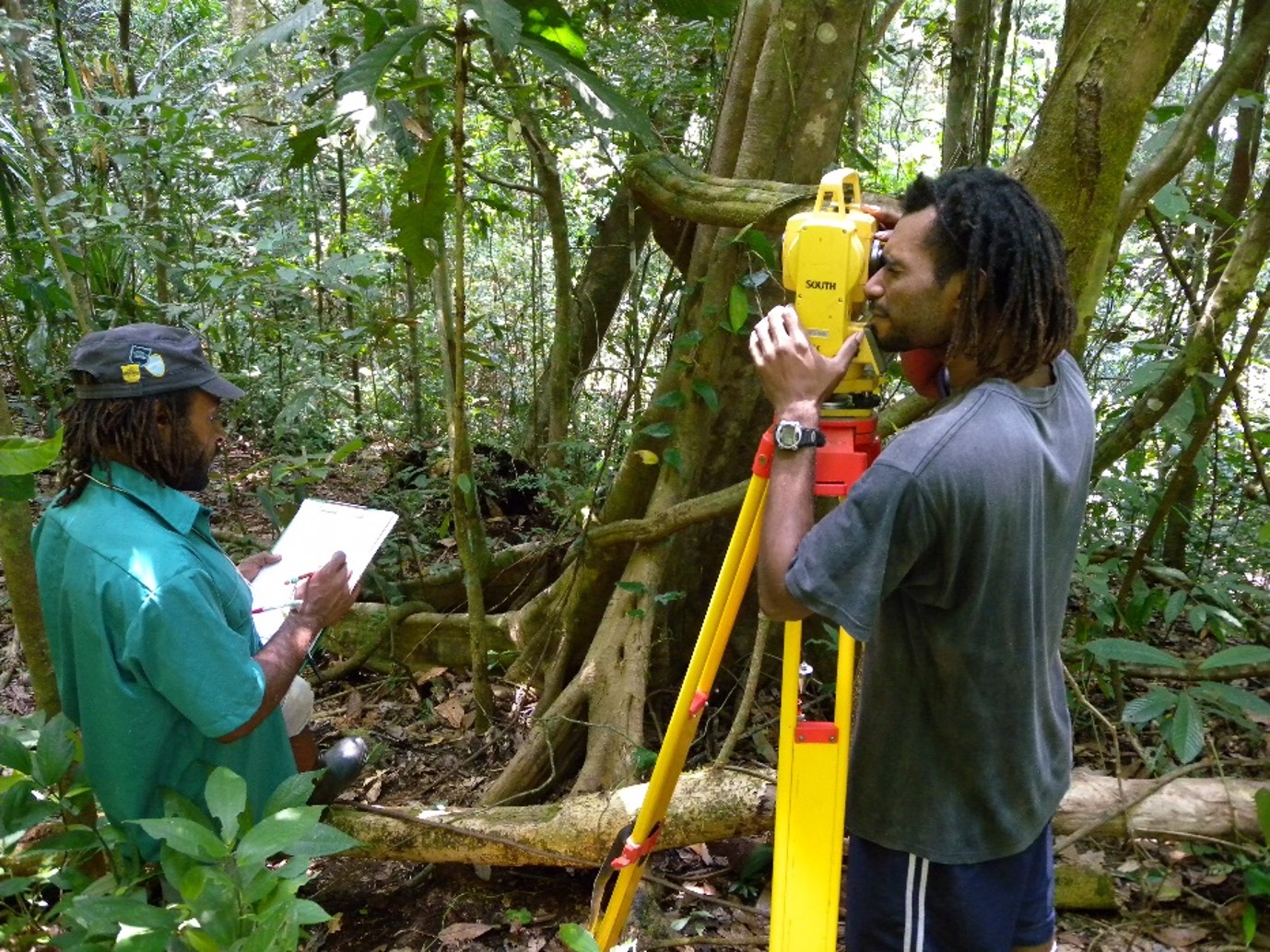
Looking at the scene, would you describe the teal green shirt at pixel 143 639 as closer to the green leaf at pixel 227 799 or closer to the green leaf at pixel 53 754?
the green leaf at pixel 53 754

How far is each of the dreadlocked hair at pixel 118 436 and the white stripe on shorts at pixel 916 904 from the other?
5.55ft

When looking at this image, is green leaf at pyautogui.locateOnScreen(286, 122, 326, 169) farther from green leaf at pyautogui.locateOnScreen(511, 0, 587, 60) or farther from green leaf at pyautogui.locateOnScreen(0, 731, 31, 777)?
green leaf at pyautogui.locateOnScreen(0, 731, 31, 777)

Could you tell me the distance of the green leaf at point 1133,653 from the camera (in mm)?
2459

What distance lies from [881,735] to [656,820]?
0.55 meters

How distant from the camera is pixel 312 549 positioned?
2482 mm

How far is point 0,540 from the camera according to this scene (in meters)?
2.14

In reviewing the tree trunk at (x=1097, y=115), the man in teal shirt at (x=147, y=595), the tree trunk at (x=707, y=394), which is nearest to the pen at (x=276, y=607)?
the man in teal shirt at (x=147, y=595)

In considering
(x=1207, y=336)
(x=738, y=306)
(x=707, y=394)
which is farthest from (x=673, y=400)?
A: (x=1207, y=336)

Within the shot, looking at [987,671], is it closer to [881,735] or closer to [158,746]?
[881,735]

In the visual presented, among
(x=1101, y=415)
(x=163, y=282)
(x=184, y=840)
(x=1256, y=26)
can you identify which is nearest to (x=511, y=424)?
(x=163, y=282)

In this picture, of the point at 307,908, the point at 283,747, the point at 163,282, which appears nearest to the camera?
the point at 307,908

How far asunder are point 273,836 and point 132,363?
1.08 meters

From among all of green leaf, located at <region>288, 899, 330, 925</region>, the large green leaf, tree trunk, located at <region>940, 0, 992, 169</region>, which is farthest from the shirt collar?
tree trunk, located at <region>940, 0, 992, 169</region>

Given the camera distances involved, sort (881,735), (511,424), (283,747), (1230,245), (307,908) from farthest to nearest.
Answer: (511,424)
(1230,245)
(283,747)
(881,735)
(307,908)
